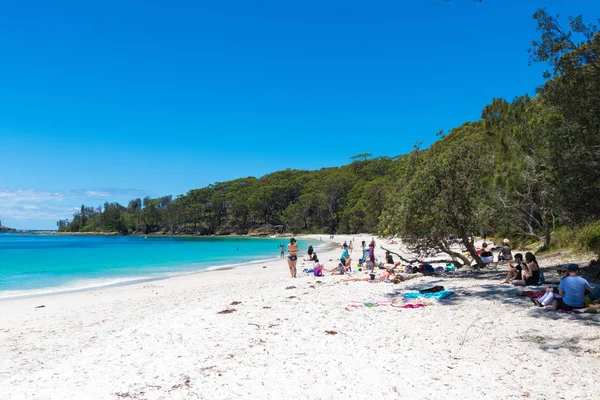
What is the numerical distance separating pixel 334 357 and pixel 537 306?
484 cm

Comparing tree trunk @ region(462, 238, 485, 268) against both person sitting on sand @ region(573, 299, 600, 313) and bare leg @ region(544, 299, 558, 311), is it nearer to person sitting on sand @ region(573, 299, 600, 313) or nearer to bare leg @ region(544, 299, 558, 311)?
bare leg @ region(544, 299, 558, 311)

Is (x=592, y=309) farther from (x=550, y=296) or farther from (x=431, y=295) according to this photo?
(x=431, y=295)

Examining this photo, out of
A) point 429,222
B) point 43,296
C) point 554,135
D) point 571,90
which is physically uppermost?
point 571,90

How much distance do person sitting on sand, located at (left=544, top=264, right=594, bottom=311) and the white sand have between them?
371mm

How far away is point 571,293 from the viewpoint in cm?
766

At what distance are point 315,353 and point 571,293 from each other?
5244mm

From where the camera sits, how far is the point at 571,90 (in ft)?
28.5

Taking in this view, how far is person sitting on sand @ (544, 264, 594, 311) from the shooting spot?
7586mm

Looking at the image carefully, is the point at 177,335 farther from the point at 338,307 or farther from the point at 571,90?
the point at 571,90

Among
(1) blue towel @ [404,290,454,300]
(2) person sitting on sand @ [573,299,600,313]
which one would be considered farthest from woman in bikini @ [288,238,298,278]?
(2) person sitting on sand @ [573,299,600,313]

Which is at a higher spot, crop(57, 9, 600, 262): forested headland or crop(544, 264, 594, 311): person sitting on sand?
crop(57, 9, 600, 262): forested headland

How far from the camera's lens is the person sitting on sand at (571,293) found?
7586 mm

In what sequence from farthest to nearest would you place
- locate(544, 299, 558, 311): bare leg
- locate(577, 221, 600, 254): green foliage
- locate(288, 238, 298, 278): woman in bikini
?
locate(288, 238, 298, 278): woman in bikini, locate(577, 221, 600, 254): green foliage, locate(544, 299, 558, 311): bare leg

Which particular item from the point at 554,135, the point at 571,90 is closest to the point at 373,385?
the point at 571,90
